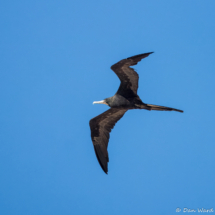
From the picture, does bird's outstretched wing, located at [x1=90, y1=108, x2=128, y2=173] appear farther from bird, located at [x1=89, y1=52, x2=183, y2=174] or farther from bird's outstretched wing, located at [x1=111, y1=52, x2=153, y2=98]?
bird's outstretched wing, located at [x1=111, y1=52, x2=153, y2=98]

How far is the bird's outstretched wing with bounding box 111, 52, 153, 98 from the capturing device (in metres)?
9.38

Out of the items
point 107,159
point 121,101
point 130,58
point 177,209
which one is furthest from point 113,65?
point 177,209

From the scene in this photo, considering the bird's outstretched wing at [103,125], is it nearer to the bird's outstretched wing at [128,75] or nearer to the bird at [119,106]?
the bird at [119,106]

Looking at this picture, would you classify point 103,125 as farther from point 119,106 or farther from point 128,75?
point 128,75

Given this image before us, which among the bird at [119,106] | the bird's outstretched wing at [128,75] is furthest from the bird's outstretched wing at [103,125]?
the bird's outstretched wing at [128,75]

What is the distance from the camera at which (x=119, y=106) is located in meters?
10.4

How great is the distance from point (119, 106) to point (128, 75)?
1.13 m

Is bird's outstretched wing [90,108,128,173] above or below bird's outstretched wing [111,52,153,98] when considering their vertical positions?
below

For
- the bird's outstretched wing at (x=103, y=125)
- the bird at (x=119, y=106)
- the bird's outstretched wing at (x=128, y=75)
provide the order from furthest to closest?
the bird's outstretched wing at (x=103, y=125) → the bird at (x=119, y=106) → the bird's outstretched wing at (x=128, y=75)

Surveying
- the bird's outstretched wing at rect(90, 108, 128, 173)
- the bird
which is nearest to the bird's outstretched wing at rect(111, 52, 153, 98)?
the bird

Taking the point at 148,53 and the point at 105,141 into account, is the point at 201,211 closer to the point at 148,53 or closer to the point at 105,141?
the point at 105,141

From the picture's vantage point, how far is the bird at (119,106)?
376 inches

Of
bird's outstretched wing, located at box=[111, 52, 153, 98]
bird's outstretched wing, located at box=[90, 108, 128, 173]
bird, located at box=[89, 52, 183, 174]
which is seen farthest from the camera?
bird's outstretched wing, located at box=[90, 108, 128, 173]

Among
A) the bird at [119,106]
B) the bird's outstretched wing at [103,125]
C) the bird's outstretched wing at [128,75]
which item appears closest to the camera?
the bird's outstretched wing at [128,75]
